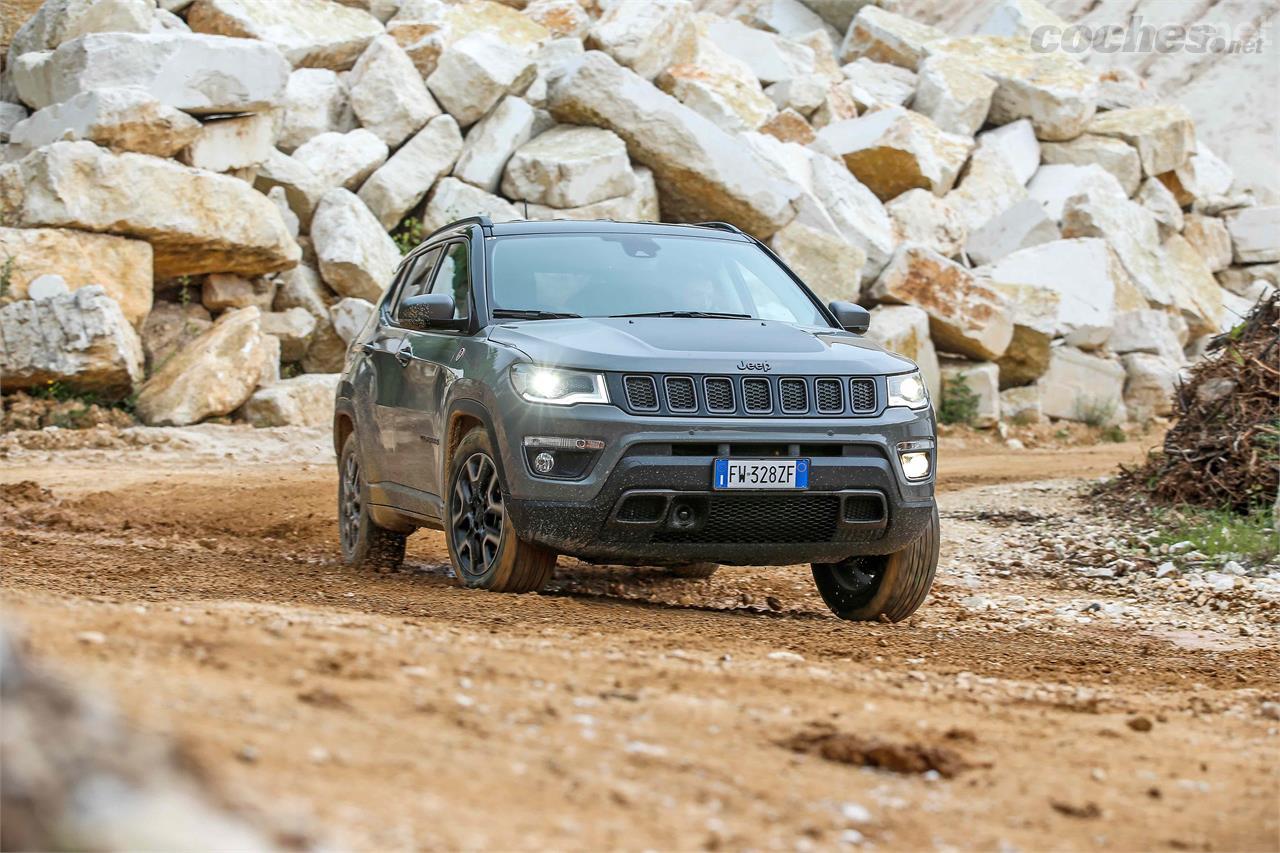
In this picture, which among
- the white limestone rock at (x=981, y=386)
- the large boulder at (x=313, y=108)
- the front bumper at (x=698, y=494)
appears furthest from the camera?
the white limestone rock at (x=981, y=386)

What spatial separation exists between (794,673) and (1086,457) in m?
14.1

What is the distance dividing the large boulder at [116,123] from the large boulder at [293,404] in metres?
2.76

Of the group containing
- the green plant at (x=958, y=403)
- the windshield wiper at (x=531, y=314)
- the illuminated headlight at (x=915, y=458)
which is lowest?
the green plant at (x=958, y=403)

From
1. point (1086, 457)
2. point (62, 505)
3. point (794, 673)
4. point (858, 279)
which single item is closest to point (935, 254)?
point (858, 279)

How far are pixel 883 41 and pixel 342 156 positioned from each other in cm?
1376

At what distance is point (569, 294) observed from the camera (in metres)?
7.84

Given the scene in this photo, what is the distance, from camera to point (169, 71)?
17.3 m

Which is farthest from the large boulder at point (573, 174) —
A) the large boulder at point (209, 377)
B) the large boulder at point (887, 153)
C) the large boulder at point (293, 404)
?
the large boulder at point (887, 153)

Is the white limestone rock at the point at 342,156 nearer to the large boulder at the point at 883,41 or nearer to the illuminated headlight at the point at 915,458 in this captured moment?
the large boulder at the point at 883,41

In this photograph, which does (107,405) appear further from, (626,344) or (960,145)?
(960,145)

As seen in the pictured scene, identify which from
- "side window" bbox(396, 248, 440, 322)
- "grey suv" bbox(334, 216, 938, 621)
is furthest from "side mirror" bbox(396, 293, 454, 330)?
"side window" bbox(396, 248, 440, 322)

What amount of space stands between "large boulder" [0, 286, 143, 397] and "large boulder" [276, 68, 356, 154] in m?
5.03

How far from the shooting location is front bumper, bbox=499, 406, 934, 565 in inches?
265

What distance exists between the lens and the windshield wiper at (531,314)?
7633 millimetres
